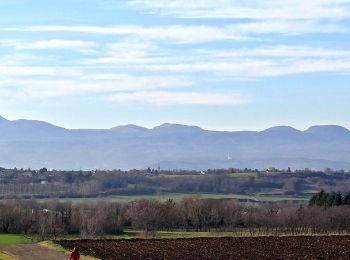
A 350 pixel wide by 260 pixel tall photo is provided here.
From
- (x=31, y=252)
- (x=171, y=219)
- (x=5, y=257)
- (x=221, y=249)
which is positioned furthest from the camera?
(x=171, y=219)

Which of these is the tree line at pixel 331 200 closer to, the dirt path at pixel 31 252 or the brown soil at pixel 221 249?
the brown soil at pixel 221 249

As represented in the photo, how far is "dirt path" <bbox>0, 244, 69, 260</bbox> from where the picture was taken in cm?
6575

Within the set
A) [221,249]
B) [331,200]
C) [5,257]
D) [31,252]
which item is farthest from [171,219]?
[5,257]

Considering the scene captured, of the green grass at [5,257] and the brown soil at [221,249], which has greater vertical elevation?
the brown soil at [221,249]

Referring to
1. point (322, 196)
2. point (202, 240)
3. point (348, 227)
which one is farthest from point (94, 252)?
point (322, 196)

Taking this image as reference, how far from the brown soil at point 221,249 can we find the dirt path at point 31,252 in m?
2.19

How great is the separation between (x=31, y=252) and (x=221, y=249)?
48.3 feet

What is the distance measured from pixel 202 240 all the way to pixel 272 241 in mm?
6788

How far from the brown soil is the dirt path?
2.19m

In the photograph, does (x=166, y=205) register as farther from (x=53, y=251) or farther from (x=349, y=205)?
(x=53, y=251)

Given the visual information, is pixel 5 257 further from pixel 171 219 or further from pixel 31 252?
pixel 171 219

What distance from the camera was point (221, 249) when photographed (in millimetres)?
70125

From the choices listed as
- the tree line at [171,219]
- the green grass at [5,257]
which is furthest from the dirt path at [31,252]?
the tree line at [171,219]

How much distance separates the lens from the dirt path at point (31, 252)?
65.8 meters
